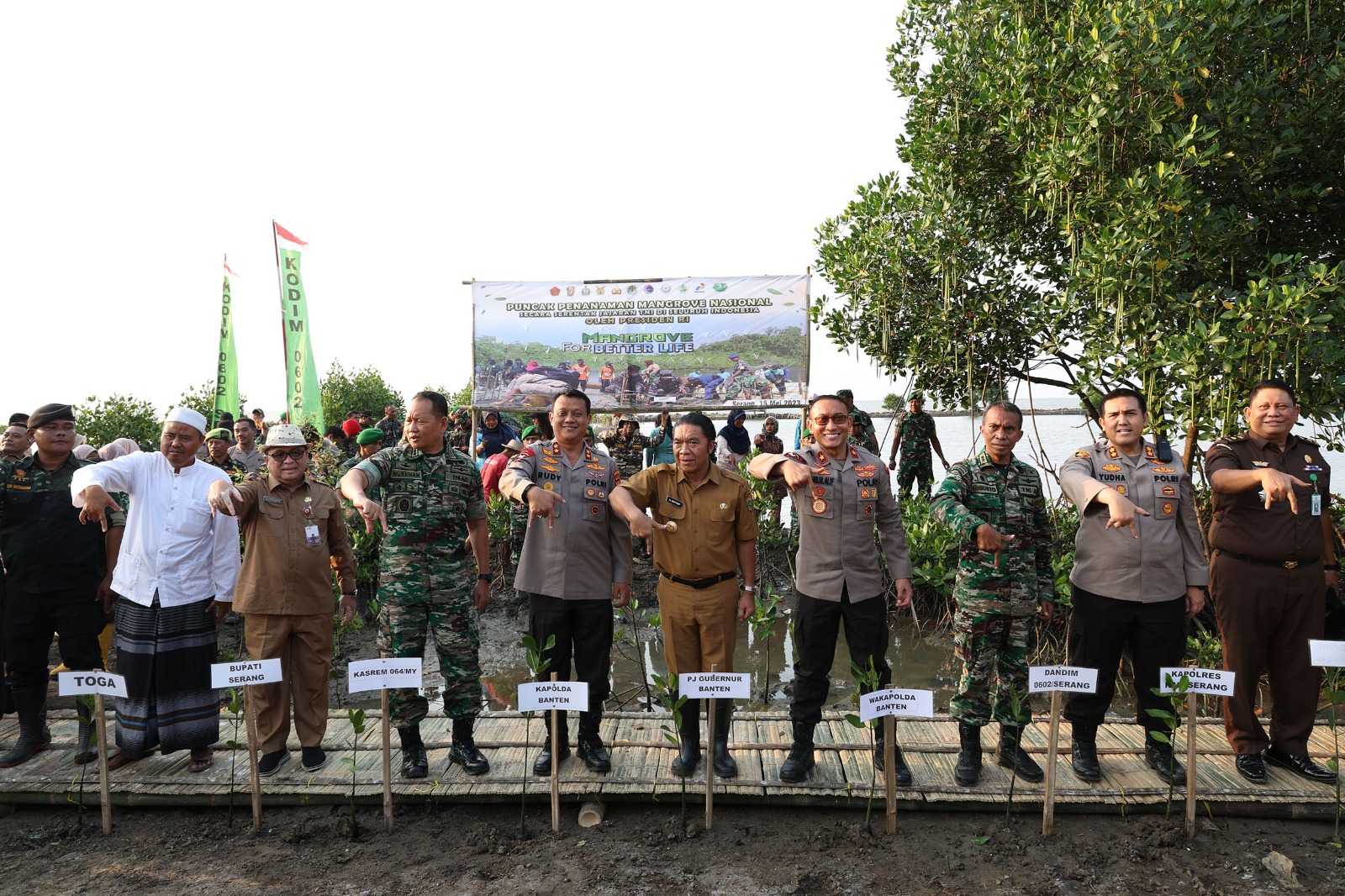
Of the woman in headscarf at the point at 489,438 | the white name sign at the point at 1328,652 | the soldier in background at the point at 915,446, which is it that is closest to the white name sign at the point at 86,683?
the white name sign at the point at 1328,652

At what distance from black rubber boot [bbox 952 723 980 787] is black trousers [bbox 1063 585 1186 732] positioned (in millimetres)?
524

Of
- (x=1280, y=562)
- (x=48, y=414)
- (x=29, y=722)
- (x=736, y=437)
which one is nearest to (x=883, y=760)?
(x=1280, y=562)

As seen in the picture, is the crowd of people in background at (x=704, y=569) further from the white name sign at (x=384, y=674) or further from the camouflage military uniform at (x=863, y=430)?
the camouflage military uniform at (x=863, y=430)

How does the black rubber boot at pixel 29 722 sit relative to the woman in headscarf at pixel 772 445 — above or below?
below

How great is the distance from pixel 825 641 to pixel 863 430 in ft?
16.6

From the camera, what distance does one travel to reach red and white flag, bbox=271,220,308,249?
11.5 m

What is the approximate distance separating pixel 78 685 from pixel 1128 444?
519 cm

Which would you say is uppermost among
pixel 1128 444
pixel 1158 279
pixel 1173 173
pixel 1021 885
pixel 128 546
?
pixel 1173 173

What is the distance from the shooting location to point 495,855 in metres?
3.33

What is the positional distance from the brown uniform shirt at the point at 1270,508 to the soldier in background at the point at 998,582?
92cm

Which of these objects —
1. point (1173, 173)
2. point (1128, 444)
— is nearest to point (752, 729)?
point (1128, 444)

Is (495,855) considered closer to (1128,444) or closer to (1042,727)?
(1042,727)

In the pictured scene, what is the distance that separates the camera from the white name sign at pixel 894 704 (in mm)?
3330

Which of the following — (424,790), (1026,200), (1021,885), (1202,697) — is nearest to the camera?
(1021,885)
